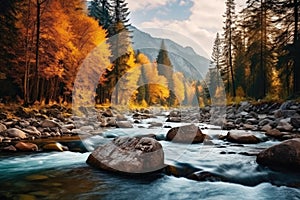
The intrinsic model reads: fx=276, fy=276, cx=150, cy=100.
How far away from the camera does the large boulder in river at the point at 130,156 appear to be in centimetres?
517

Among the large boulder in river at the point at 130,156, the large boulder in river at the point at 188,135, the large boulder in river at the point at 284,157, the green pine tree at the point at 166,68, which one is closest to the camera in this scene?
the large boulder in river at the point at 130,156

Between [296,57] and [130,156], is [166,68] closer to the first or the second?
[296,57]

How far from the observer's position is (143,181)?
16.1 feet

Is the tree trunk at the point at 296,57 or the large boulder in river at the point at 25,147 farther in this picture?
the tree trunk at the point at 296,57

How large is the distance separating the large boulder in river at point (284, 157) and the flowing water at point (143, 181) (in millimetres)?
247

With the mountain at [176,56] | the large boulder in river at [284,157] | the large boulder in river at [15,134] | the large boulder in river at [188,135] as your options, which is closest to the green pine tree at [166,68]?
the mountain at [176,56]

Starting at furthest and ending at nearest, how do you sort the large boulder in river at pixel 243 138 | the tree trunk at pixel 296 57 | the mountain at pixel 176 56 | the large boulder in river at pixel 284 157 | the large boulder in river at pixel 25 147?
the mountain at pixel 176 56 < the tree trunk at pixel 296 57 < the large boulder in river at pixel 243 138 < the large boulder in river at pixel 25 147 < the large boulder in river at pixel 284 157

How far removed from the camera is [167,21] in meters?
18.0

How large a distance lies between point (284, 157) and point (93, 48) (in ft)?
52.2

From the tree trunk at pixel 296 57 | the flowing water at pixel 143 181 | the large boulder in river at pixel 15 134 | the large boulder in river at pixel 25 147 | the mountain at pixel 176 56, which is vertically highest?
the mountain at pixel 176 56

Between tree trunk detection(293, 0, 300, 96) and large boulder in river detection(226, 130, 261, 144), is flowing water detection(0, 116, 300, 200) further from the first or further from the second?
tree trunk detection(293, 0, 300, 96)

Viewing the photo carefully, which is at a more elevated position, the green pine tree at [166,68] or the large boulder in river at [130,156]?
the green pine tree at [166,68]

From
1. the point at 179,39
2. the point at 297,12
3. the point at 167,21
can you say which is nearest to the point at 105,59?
the point at 167,21

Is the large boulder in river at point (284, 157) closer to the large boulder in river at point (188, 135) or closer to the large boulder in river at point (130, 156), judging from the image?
the large boulder in river at point (130, 156)
